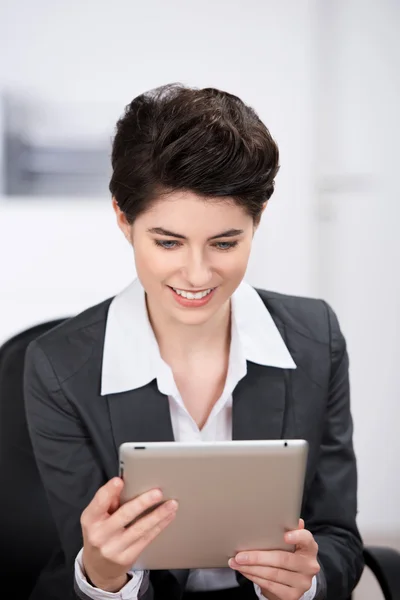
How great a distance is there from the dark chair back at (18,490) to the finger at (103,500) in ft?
1.03

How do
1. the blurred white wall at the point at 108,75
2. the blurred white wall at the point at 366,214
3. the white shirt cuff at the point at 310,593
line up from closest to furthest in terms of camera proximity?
the white shirt cuff at the point at 310,593
the blurred white wall at the point at 108,75
the blurred white wall at the point at 366,214

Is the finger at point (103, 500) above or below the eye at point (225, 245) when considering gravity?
below

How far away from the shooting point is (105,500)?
3.40ft

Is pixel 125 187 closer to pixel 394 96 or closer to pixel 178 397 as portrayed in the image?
pixel 178 397

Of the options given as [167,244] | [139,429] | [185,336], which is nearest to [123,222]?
[167,244]

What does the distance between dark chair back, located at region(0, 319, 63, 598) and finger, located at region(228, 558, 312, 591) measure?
0.41m

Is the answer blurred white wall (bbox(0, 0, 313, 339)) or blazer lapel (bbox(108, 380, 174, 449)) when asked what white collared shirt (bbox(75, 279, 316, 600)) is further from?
blurred white wall (bbox(0, 0, 313, 339))

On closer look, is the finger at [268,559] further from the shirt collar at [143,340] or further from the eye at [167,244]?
the eye at [167,244]

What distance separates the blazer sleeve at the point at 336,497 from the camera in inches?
51.3

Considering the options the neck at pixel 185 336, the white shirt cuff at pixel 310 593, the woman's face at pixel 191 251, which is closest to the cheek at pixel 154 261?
the woman's face at pixel 191 251

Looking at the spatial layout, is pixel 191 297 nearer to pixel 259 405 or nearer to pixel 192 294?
pixel 192 294

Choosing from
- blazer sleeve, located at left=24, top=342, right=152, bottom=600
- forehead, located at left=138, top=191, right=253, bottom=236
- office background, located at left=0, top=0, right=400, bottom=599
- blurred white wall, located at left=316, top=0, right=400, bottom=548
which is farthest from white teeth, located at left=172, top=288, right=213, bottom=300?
blurred white wall, located at left=316, top=0, right=400, bottom=548

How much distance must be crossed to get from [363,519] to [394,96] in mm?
1480

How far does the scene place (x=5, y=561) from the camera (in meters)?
1.35
